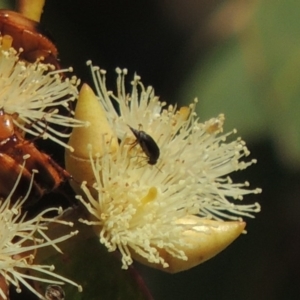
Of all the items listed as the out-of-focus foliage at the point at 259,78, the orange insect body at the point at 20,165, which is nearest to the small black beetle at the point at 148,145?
the orange insect body at the point at 20,165

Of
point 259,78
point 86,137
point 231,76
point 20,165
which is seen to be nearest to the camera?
point 20,165

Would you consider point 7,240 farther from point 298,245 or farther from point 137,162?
point 298,245

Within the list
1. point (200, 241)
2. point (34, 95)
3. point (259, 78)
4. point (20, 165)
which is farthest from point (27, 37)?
point (259, 78)

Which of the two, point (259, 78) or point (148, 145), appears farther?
point (259, 78)

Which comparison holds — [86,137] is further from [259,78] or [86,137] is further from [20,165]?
[259,78]

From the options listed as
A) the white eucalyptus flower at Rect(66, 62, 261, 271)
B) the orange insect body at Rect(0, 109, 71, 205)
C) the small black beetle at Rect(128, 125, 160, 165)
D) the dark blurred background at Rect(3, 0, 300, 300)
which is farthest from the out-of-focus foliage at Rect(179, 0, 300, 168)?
the orange insect body at Rect(0, 109, 71, 205)

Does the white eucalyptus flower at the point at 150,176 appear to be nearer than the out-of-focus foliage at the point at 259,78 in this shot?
Yes

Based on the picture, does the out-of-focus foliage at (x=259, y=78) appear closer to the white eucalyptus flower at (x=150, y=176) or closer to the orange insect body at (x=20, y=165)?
the white eucalyptus flower at (x=150, y=176)
